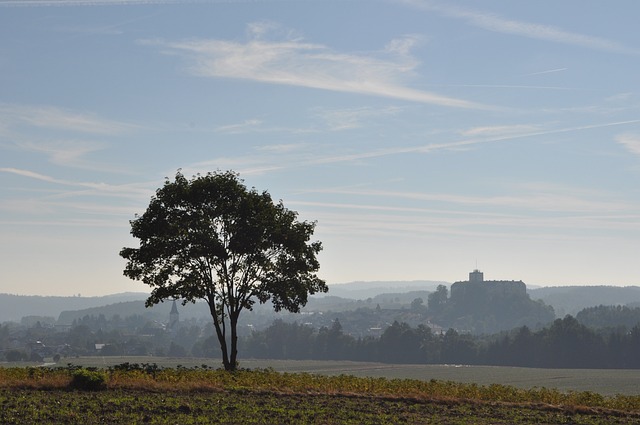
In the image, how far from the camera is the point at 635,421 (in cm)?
3422

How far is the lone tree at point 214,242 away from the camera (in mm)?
53031

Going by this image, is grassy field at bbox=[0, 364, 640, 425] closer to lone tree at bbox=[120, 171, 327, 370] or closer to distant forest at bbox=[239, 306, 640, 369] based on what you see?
lone tree at bbox=[120, 171, 327, 370]

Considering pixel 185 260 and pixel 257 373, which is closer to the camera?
pixel 257 373

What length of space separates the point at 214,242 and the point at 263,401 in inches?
769

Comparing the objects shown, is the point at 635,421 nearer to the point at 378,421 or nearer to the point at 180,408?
the point at 378,421

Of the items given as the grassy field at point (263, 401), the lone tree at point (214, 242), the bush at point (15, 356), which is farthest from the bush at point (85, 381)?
the bush at point (15, 356)

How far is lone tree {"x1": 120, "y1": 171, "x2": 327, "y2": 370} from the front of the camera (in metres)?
53.0

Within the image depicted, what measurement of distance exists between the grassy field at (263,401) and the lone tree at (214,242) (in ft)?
33.1

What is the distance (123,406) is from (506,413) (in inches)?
634

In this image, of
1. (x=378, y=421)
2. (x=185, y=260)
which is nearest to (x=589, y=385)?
(x=185, y=260)

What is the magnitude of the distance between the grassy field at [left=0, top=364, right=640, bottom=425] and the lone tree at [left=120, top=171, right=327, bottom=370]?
10.1 m

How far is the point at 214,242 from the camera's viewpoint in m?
53.1

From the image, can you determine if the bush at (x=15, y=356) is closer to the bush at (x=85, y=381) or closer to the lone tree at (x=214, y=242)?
the lone tree at (x=214, y=242)

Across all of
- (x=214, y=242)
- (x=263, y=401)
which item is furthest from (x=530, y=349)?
(x=263, y=401)
